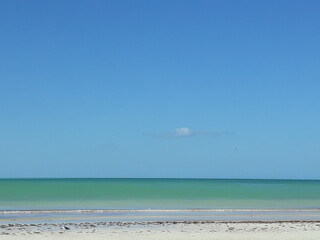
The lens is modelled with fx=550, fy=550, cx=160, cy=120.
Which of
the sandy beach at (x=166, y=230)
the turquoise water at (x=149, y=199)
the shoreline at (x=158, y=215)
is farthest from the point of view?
the turquoise water at (x=149, y=199)

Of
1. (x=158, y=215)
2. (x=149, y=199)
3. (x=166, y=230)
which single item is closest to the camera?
(x=166, y=230)

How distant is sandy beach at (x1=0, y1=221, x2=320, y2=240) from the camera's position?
2170 cm

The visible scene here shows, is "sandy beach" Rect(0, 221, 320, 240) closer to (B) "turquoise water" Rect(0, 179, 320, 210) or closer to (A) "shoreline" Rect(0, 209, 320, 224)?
(A) "shoreline" Rect(0, 209, 320, 224)

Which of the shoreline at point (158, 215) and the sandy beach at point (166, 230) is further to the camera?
the shoreline at point (158, 215)

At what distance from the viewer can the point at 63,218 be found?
29.7 metres

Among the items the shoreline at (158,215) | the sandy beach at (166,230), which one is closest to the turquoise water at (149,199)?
the shoreline at (158,215)

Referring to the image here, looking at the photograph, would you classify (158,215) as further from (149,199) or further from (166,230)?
(149,199)

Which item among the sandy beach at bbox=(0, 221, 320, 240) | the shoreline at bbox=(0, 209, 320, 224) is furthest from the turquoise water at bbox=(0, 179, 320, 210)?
the sandy beach at bbox=(0, 221, 320, 240)

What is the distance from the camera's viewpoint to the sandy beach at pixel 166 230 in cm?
2170

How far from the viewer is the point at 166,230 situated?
23859 millimetres

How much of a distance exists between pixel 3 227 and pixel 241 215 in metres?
14.1

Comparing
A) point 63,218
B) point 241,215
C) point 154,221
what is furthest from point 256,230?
point 63,218

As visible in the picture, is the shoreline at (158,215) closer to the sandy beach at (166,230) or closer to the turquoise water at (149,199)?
the sandy beach at (166,230)

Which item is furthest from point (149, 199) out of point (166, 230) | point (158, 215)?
point (166, 230)
